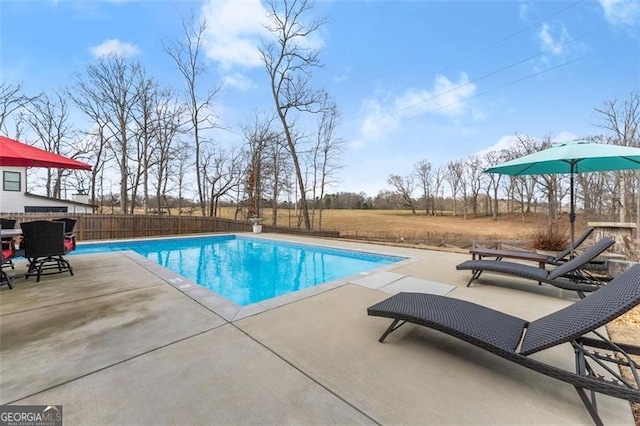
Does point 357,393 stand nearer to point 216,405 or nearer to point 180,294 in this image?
point 216,405

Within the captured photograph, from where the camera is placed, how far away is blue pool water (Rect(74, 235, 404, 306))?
527 cm

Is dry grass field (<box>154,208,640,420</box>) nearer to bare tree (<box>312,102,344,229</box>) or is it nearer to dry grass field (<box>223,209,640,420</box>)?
dry grass field (<box>223,209,640,420</box>)

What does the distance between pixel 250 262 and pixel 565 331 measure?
6.91m

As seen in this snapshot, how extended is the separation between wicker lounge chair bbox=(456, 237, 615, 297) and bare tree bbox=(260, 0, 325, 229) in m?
10.8

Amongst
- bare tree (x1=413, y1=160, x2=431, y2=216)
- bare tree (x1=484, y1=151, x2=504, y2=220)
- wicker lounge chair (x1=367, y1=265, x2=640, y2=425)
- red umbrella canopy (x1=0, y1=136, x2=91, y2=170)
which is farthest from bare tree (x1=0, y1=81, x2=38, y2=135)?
bare tree (x1=484, y1=151, x2=504, y2=220)

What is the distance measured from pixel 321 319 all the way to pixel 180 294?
2.12 meters

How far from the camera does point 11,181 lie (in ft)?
42.7

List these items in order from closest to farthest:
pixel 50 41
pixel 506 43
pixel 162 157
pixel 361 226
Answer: pixel 50 41
pixel 506 43
pixel 162 157
pixel 361 226

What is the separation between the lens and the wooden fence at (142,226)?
9914mm

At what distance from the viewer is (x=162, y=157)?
1538 cm

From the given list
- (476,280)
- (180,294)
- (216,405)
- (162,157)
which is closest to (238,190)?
(162,157)

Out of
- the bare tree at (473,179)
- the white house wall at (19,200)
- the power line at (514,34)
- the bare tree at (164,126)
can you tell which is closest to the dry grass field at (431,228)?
the bare tree at (473,179)

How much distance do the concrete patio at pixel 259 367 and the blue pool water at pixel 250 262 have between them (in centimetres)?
179

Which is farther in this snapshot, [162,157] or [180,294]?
[162,157]
